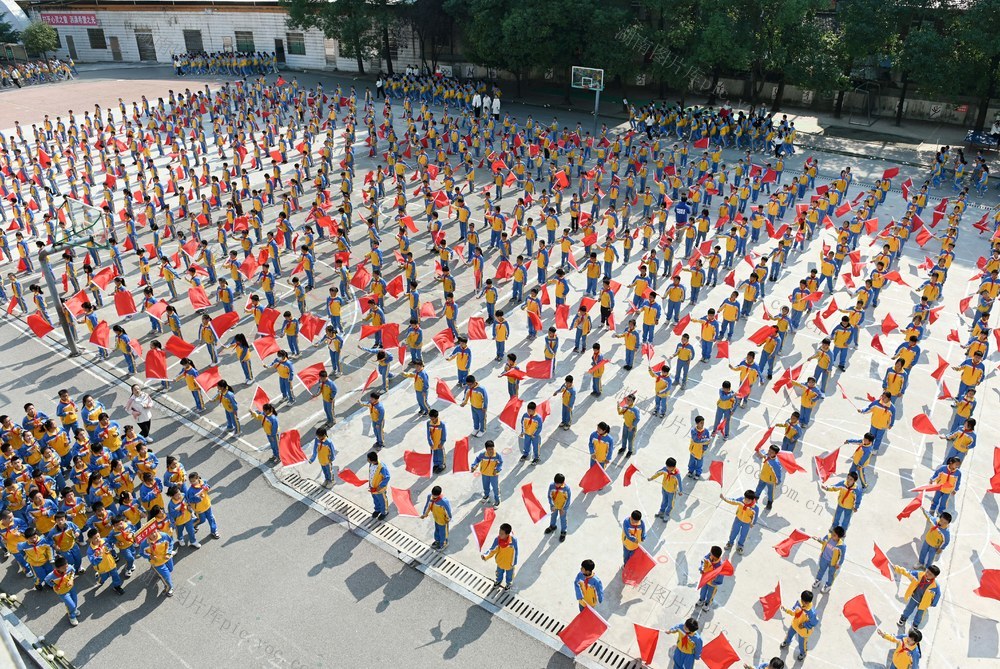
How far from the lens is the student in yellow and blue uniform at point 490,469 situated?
12.0 meters

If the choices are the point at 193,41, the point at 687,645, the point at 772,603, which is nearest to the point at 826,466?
the point at 772,603

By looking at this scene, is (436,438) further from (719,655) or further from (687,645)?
(719,655)

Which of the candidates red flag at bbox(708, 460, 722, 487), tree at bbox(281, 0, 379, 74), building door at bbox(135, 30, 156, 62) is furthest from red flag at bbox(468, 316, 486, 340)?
building door at bbox(135, 30, 156, 62)

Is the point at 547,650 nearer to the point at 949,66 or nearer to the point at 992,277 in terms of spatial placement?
the point at 992,277

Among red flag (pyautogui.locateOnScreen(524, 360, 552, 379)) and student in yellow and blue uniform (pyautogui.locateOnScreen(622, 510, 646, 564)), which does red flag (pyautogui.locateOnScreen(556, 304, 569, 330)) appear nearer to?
red flag (pyautogui.locateOnScreen(524, 360, 552, 379))

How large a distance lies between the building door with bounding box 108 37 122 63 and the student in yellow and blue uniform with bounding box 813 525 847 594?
62.7 m

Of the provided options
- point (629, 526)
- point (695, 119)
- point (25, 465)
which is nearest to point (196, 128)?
point (695, 119)

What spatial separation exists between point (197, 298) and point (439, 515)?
10.3 meters

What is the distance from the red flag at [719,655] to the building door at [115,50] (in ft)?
207

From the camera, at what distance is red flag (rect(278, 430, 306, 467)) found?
12.7 m

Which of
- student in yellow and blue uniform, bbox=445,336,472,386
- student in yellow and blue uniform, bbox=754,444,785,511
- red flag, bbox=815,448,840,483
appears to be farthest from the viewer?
student in yellow and blue uniform, bbox=445,336,472,386

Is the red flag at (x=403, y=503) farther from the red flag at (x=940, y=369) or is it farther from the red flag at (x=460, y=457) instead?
the red flag at (x=940, y=369)

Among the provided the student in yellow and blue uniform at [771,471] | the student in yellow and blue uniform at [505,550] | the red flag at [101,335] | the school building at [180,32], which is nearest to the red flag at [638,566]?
A: the student in yellow and blue uniform at [505,550]

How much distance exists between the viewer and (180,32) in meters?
55.1
